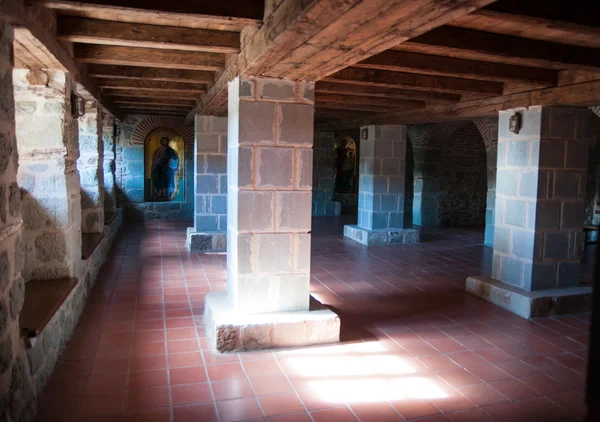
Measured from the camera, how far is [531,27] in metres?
3.00

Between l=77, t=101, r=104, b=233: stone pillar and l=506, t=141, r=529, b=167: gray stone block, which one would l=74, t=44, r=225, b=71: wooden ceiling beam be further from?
l=506, t=141, r=529, b=167: gray stone block

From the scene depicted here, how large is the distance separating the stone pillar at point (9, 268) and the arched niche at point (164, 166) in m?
9.17

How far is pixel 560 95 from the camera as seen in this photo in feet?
14.2

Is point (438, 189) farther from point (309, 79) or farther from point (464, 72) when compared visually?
point (309, 79)

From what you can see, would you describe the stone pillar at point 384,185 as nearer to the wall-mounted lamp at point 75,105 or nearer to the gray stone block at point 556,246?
the gray stone block at point 556,246

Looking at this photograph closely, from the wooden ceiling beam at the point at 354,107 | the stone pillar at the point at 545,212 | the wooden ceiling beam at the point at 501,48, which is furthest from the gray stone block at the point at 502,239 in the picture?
the wooden ceiling beam at the point at 354,107

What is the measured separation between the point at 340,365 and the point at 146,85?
141 inches

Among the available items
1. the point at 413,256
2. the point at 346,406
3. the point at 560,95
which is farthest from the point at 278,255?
the point at 413,256

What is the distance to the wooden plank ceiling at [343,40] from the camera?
2090 mm

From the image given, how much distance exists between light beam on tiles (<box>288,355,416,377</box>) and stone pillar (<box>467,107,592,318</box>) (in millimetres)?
1802

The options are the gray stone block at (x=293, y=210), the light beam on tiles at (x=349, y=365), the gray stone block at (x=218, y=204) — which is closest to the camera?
the light beam on tiles at (x=349, y=365)

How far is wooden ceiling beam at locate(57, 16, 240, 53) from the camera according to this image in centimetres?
307

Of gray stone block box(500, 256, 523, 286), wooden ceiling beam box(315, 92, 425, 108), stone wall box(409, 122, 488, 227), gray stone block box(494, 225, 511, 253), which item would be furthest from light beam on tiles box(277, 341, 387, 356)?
stone wall box(409, 122, 488, 227)

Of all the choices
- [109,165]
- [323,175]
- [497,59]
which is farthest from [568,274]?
[323,175]
